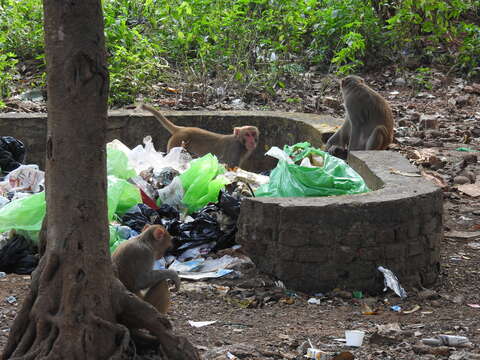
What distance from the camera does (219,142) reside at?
824cm

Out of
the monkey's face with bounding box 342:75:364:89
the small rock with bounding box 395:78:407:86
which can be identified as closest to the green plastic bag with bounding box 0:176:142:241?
the monkey's face with bounding box 342:75:364:89

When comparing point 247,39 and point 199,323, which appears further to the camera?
point 247,39

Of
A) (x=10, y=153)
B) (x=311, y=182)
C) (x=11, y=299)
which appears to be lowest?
(x=11, y=299)

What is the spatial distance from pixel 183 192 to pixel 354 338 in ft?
9.30

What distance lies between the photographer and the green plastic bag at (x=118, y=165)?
682 cm

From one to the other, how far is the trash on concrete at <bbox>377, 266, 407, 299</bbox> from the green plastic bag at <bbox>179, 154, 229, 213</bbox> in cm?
207

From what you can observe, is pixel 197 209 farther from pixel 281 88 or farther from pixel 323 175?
pixel 281 88

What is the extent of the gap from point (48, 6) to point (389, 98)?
9.10 metres

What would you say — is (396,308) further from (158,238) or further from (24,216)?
(24,216)

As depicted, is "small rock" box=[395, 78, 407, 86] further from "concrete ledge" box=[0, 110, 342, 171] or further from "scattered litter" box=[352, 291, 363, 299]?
"scattered litter" box=[352, 291, 363, 299]

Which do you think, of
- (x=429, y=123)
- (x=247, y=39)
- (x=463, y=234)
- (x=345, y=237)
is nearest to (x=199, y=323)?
(x=345, y=237)

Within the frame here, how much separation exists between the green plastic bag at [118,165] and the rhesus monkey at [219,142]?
1331 mm

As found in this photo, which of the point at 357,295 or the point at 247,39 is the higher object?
the point at 247,39

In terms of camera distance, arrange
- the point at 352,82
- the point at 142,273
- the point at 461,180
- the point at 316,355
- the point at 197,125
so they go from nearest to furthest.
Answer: the point at 316,355 → the point at 142,273 → the point at 461,180 → the point at 352,82 → the point at 197,125
